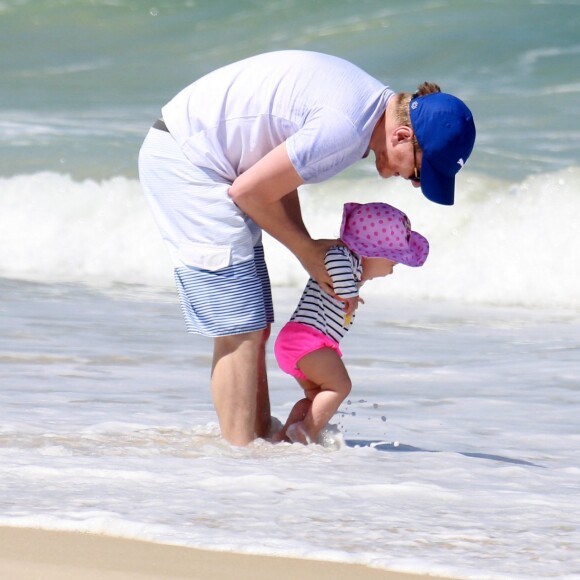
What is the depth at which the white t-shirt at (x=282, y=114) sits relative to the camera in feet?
11.5

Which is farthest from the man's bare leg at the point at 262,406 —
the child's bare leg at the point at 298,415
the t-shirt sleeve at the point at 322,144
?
the t-shirt sleeve at the point at 322,144

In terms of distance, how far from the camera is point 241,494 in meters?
3.34

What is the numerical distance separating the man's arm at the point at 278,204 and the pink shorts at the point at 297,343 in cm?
17

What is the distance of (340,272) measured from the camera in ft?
12.6

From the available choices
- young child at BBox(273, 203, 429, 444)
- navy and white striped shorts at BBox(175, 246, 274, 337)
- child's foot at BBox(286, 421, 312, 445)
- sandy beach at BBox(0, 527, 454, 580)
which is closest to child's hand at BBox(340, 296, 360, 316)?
young child at BBox(273, 203, 429, 444)

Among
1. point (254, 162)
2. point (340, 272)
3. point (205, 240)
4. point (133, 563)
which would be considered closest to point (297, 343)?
point (340, 272)

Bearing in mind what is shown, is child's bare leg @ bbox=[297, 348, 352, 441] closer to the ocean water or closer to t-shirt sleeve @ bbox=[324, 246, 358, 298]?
the ocean water

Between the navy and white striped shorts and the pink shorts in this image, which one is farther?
the pink shorts

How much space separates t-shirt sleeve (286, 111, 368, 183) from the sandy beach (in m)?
1.23

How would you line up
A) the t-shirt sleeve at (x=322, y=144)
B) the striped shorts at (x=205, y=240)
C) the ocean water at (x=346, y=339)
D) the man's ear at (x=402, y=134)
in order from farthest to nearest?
the striped shorts at (x=205, y=240) < the man's ear at (x=402, y=134) < the t-shirt sleeve at (x=322, y=144) < the ocean water at (x=346, y=339)

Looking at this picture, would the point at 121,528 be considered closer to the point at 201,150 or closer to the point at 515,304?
the point at 201,150

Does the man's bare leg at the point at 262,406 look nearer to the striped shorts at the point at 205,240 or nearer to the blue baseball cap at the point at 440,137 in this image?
the striped shorts at the point at 205,240

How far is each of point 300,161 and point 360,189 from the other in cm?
858

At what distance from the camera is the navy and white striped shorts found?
12.5 feet
